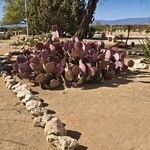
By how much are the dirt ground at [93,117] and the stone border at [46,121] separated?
10cm

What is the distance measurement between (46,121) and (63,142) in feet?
2.41

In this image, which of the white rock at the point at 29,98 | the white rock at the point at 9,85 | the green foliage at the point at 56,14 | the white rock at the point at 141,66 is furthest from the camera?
the green foliage at the point at 56,14

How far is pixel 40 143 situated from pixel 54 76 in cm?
288

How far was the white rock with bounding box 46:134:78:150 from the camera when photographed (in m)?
5.78

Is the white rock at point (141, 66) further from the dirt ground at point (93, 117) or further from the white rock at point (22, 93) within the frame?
the white rock at point (22, 93)

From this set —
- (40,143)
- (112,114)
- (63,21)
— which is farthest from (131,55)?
(63,21)

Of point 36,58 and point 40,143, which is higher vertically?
point 36,58

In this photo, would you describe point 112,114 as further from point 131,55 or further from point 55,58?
point 131,55

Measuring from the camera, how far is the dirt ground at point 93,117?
20.3 ft

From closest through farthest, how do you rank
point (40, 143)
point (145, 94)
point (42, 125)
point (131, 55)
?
point (40, 143) < point (42, 125) < point (145, 94) < point (131, 55)

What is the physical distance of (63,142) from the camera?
581 cm

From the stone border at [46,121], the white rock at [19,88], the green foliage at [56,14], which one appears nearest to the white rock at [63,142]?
the stone border at [46,121]

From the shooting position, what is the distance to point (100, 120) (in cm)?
685

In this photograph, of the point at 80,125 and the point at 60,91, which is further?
the point at 60,91
